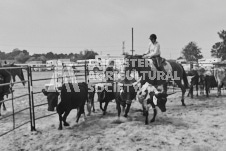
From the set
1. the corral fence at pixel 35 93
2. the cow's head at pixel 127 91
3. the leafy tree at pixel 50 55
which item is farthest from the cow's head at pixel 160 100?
the leafy tree at pixel 50 55

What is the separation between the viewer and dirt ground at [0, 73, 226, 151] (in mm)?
4129

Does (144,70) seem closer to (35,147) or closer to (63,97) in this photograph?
(63,97)

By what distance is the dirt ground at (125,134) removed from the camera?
413cm

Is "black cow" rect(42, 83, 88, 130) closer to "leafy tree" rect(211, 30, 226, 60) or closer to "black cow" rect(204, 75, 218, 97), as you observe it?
"black cow" rect(204, 75, 218, 97)

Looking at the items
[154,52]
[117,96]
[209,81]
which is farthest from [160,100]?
[209,81]

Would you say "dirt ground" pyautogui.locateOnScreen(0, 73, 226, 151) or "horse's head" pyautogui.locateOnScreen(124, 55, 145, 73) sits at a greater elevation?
"horse's head" pyautogui.locateOnScreen(124, 55, 145, 73)

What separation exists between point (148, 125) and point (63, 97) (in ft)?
7.16

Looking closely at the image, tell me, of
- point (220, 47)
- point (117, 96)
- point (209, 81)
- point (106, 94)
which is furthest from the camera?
point (220, 47)

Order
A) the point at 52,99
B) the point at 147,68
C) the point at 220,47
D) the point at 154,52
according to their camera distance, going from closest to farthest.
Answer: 1. the point at 52,99
2. the point at 147,68
3. the point at 154,52
4. the point at 220,47

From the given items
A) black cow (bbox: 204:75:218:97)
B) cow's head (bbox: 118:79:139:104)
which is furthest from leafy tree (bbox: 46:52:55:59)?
cow's head (bbox: 118:79:139:104)

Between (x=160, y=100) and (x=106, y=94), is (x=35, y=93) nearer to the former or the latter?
(x=106, y=94)

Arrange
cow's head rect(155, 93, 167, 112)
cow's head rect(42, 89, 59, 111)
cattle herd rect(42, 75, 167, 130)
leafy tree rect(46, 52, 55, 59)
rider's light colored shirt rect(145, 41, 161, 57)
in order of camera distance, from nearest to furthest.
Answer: cow's head rect(42, 89, 59, 111)
cattle herd rect(42, 75, 167, 130)
cow's head rect(155, 93, 167, 112)
rider's light colored shirt rect(145, 41, 161, 57)
leafy tree rect(46, 52, 55, 59)

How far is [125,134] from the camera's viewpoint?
4738 millimetres

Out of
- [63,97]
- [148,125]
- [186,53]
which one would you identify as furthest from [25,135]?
[186,53]
